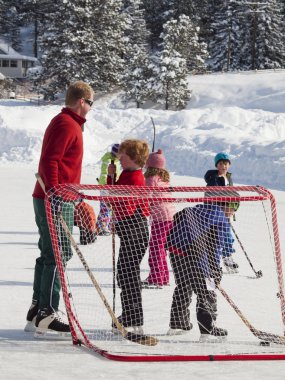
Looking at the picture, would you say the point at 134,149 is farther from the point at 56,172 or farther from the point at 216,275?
the point at 216,275

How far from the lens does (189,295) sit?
5695 millimetres

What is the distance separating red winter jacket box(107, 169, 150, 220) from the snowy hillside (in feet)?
50.0

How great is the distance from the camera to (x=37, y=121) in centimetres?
3077

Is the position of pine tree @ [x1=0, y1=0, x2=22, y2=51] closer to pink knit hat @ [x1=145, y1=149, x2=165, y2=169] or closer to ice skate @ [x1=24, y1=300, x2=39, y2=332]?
pink knit hat @ [x1=145, y1=149, x2=165, y2=169]

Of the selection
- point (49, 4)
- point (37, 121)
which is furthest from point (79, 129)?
point (49, 4)

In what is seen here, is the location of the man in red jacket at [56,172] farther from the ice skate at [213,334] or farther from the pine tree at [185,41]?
A: the pine tree at [185,41]

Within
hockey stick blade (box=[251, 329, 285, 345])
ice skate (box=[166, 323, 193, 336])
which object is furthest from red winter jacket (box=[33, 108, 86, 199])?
hockey stick blade (box=[251, 329, 285, 345])

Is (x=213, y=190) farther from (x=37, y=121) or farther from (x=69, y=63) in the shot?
(x=69, y=63)

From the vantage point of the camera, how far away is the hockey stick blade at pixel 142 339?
5.30m

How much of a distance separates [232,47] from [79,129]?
62.7m

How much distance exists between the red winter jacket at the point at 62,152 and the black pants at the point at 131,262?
46 cm

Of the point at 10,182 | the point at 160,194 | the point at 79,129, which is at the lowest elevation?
the point at 160,194

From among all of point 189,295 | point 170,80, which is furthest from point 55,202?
point 170,80

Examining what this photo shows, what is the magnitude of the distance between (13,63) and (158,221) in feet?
250
